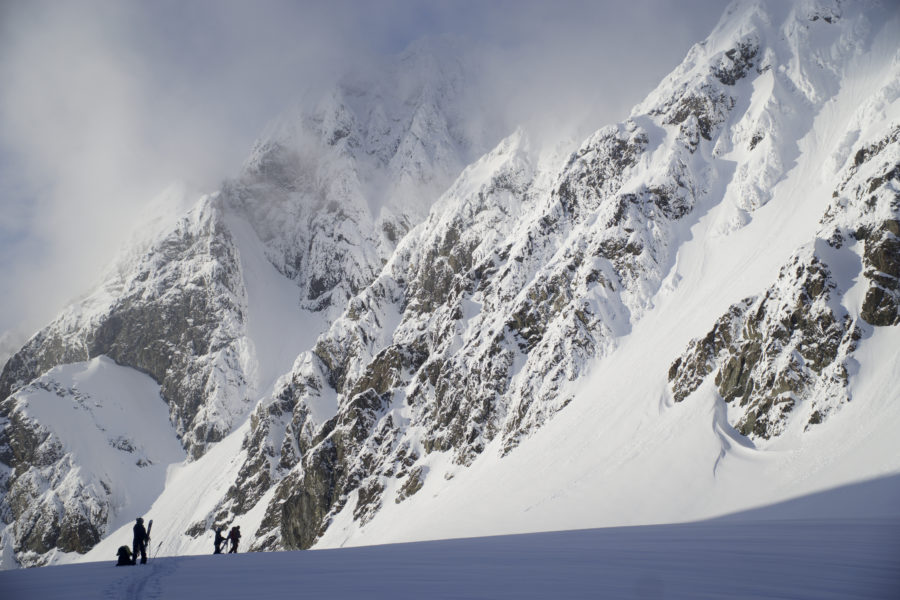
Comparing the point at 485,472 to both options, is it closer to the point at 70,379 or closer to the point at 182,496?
the point at 182,496

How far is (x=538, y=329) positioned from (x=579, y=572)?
77.4m

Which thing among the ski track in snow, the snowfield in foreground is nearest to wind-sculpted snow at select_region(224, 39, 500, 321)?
the snowfield in foreground

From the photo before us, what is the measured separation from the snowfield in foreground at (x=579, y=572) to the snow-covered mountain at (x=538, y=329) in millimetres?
32814

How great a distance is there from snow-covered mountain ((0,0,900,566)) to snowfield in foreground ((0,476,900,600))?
32.8 meters

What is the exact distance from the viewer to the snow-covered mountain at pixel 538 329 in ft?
160

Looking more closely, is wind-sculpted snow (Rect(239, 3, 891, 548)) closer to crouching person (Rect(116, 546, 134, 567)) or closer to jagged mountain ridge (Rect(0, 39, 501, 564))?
jagged mountain ridge (Rect(0, 39, 501, 564))

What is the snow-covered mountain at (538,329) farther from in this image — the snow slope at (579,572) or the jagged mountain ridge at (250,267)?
the snow slope at (579,572)

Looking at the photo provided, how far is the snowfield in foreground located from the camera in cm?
696

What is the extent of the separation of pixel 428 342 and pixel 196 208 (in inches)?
4053

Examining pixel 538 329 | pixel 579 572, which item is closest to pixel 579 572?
pixel 579 572

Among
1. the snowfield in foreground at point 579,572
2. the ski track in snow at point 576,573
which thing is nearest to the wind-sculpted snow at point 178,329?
the snowfield in foreground at point 579,572

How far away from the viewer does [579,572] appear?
26.4 feet

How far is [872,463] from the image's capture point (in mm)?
36125

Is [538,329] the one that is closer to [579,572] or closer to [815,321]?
[815,321]
